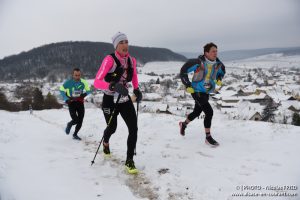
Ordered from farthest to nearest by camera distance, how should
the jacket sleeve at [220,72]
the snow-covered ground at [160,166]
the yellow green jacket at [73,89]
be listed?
the yellow green jacket at [73,89] → the jacket sleeve at [220,72] → the snow-covered ground at [160,166]

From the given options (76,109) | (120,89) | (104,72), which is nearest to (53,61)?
(76,109)

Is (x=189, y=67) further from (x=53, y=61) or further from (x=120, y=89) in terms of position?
(x=53, y=61)

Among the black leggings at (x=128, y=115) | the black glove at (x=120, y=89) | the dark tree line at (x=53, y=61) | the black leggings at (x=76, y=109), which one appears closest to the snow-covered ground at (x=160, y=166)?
the black leggings at (x=128, y=115)

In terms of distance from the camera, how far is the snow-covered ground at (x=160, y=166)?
15.4ft

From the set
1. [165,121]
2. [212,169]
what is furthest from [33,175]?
[165,121]

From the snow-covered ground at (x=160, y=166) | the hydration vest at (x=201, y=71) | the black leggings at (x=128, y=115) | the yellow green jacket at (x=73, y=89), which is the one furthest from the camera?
the yellow green jacket at (x=73, y=89)

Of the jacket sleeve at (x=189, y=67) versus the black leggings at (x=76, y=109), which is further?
the black leggings at (x=76, y=109)

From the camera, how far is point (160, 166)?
20.1ft

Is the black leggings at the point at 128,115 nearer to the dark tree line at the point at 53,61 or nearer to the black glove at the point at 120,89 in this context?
the black glove at the point at 120,89

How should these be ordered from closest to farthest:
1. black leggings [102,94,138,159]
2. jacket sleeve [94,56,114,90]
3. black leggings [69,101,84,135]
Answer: jacket sleeve [94,56,114,90], black leggings [102,94,138,159], black leggings [69,101,84,135]

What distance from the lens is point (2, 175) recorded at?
467 centimetres

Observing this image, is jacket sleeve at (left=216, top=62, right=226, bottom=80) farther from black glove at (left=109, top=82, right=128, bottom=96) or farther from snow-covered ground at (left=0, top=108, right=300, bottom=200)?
black glove at (left=109, top=82, right=128, bottom=96)

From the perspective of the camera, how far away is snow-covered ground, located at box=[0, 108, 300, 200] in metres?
4.68

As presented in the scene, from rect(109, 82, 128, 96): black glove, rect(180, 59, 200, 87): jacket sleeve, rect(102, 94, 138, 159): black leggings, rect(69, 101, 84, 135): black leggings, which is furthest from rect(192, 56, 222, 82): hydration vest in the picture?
rect(69, 101, 84, 135): black leggings
